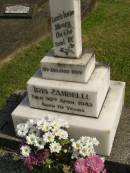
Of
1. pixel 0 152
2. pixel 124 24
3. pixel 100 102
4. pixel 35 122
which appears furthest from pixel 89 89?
pixel 124 24

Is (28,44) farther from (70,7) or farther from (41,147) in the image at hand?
(41,147)

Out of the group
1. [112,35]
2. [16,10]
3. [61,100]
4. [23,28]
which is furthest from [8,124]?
[112,35]

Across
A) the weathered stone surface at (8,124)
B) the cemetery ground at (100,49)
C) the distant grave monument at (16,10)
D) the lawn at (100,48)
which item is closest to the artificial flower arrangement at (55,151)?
the weathered stone surface at (8,124)

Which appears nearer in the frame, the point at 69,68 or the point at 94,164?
the point at 94,164

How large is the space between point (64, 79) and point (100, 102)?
0.50 m

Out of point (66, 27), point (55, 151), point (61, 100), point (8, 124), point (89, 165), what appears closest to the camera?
point (89, 165)

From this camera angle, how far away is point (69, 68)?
4.03 m

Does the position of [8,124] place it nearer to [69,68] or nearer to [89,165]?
[69,68]

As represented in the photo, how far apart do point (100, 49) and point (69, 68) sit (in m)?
2.97

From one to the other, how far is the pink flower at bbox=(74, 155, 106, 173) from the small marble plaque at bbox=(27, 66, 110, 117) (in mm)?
797

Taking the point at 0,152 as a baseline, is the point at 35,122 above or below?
above

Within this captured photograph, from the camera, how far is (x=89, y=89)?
396 cm

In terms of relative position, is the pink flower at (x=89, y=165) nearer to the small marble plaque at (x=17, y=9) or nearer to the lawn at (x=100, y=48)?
the lawn at (x=100, y=48)

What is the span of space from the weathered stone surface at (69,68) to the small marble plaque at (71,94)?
0.06m
